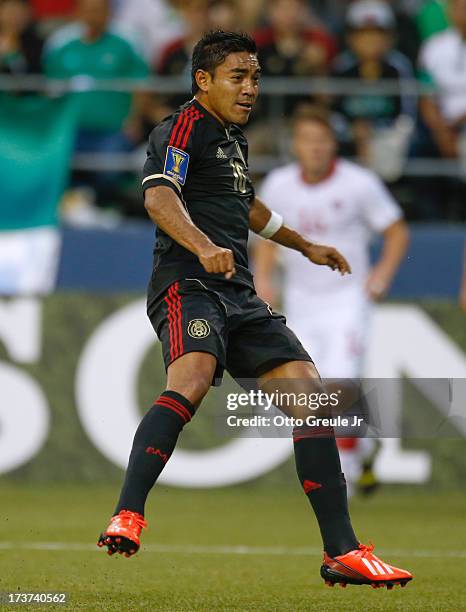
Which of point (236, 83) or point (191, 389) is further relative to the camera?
point (236, 83)

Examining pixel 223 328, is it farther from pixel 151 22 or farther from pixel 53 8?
pixel 53 8

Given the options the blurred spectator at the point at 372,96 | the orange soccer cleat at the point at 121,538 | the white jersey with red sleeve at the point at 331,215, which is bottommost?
the orange soccer cleat at the point at 121,538

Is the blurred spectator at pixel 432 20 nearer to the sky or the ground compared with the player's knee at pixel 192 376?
nearer to the sky

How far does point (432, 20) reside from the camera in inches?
505

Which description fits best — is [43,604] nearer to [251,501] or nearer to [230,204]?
[230,204]

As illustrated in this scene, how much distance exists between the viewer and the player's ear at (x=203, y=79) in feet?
18.3

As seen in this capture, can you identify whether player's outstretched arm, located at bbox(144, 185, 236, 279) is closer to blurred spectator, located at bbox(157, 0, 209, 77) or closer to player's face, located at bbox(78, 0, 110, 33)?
blurred spectator, located at bbox(157, 0, 209, 77)

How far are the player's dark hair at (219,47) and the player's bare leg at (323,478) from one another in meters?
1.27

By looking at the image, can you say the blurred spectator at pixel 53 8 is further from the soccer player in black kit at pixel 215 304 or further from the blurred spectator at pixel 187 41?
the soccer player in black kit at pixel 215 304

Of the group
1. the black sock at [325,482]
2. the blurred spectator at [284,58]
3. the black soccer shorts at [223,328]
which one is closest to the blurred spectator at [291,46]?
the blurred spectator at [284,58]

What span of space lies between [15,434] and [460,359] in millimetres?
3492

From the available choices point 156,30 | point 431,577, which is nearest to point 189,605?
point 431,577

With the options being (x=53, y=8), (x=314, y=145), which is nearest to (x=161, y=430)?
(x=314, y=145)

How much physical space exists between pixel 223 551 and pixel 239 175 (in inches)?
100
